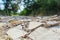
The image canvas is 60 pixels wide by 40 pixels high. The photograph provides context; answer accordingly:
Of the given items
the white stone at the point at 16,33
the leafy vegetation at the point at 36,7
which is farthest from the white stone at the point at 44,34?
the leafy vegetation at the point at 36,7

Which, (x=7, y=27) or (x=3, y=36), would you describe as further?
(x=7, y=27)

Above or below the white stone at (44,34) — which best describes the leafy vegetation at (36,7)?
below

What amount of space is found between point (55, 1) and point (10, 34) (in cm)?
289

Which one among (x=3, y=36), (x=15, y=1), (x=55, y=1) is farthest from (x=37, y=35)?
(x=15, y=1)

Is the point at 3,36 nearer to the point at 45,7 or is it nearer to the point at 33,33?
the point at 33,33

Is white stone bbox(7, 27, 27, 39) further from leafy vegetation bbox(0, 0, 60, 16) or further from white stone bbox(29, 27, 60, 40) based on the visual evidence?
leafy vegetation bbox(0, 0, 60, 16)

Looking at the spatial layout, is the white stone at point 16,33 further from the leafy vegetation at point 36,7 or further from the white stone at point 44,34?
the leafy vegetation at point 36,7

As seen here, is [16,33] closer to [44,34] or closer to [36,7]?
[44,34]

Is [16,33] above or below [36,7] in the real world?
above

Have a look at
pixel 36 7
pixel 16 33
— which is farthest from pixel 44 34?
pixel 36 7

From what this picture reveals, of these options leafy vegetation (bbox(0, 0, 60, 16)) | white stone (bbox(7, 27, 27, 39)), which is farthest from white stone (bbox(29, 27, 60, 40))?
leafy vegetation (bbox(0, 0, 60, 16))

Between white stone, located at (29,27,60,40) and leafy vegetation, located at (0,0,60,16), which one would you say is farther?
leafy vegetation, located at (0,0,60,16)

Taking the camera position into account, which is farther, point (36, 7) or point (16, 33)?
point (36, 7)

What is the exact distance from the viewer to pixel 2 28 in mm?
2354
